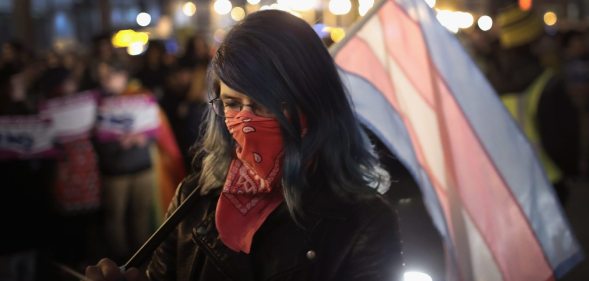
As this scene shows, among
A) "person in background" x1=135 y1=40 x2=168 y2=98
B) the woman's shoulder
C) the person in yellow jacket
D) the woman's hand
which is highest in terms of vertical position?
the woman's shoulder

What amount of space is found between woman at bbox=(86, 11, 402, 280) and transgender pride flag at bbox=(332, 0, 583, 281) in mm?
1213

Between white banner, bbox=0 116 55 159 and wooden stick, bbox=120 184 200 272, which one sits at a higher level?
wooden stick, bbox=120 184 200 272

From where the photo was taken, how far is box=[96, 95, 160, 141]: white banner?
859cm

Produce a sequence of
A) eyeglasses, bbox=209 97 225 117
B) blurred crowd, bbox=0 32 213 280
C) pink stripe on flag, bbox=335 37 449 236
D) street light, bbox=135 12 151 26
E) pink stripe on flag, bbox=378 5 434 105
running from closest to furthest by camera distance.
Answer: eyeglasses, bbox=209 97 225 117 < pink stripe on flag, bbox=378 5 434 105 < pink stripe on flag, bbox=335 37 449 236 < blurred crowd, bbox=0 32 213 280 < street light, bbox=135 12 151 26

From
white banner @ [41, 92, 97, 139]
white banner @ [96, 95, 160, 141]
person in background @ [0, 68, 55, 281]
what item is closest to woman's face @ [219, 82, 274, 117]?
person in background @ [0, 68, 55, 281]

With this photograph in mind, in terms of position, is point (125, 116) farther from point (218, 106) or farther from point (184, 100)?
point (218, 106)

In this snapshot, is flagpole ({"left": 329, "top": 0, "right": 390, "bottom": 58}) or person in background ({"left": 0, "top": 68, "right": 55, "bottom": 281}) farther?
person in background ({"left": 0, "top": 68, "right": 55, "bottom": 281})

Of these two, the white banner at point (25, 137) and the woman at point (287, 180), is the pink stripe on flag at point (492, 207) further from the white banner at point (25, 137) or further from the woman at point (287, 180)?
the white banner at point (25, 137)

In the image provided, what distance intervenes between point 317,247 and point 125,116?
21.5ft

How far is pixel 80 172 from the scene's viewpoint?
820cm

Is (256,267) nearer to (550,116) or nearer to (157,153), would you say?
(550,116)

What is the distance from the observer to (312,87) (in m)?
2.40

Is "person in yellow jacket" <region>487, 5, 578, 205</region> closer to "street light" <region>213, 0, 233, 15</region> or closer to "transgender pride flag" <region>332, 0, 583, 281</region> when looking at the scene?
"transgender pride flag" <region>332, 0, 583, 281</region>

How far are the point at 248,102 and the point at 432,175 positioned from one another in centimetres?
150
